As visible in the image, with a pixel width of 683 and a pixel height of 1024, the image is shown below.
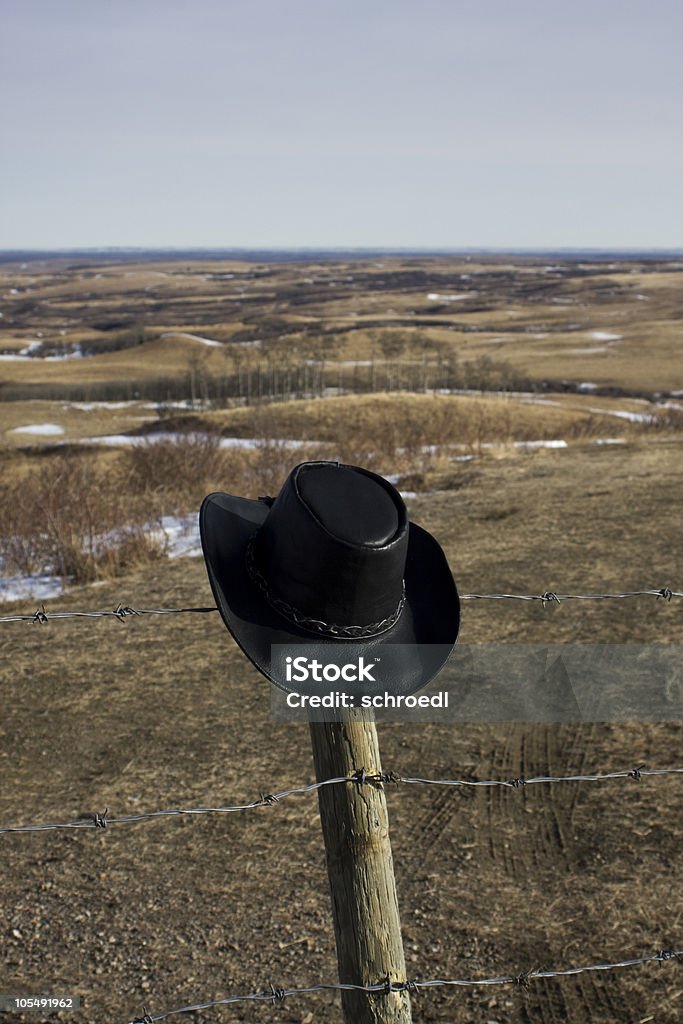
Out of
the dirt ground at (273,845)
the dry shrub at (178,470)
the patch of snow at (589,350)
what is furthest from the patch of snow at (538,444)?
the patch of snow at (589,350)

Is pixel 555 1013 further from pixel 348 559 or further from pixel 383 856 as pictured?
pixel 348 559

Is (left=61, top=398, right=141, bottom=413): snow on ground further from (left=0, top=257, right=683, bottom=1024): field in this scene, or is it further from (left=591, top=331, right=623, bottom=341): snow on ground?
(left=591, top=331, right=623, bottom=341): snow on ground

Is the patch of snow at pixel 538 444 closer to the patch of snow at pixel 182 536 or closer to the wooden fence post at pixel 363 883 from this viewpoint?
the patch of snow at pixel 182 536

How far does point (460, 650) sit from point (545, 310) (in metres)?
127

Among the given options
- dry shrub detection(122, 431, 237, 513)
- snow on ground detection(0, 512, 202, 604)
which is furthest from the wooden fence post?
dry shrub detection(122, 431, 237, 513)

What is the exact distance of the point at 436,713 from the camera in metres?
5.86

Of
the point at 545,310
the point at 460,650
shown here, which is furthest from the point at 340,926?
the point at 545,310

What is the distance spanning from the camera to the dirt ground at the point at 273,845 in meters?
3.63

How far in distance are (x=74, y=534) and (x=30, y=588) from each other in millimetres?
727

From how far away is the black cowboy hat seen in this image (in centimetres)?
185

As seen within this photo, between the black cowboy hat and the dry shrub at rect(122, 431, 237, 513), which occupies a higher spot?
the black cowboy hat

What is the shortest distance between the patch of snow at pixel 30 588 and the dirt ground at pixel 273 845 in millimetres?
1297

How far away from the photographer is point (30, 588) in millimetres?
9180

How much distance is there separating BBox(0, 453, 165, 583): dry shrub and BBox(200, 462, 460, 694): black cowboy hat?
7.57 metres
